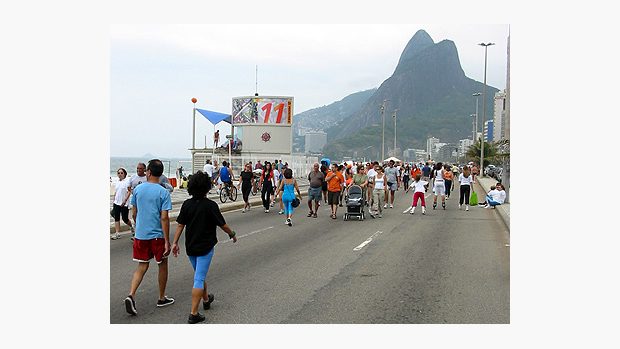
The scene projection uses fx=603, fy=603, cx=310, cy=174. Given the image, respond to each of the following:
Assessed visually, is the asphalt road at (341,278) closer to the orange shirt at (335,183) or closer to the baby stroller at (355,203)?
the baby stroller at (355,203)

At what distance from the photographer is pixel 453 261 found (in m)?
10.4

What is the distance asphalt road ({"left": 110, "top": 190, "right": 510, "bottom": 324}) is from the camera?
22.1 feet

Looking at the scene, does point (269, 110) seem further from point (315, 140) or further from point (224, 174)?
point (315, 140)

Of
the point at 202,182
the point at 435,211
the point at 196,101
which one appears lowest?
the point at 435,211

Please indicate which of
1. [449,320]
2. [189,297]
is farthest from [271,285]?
[449,320]

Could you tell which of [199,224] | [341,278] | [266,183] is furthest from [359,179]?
[199,224]

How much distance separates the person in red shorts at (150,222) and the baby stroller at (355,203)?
11.1m

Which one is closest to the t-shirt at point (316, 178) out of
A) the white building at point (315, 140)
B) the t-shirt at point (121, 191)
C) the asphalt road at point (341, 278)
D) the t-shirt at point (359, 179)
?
the t-shirt at point (359, 179)

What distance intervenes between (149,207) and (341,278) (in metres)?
3.25

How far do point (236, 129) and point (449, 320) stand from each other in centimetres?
4325

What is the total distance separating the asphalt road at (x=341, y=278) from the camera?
674 cm

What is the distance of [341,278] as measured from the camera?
876 centimetres

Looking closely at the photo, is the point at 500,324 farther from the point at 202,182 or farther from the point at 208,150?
the point at 208,150

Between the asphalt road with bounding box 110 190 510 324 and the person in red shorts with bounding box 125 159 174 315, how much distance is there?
0.49 m
